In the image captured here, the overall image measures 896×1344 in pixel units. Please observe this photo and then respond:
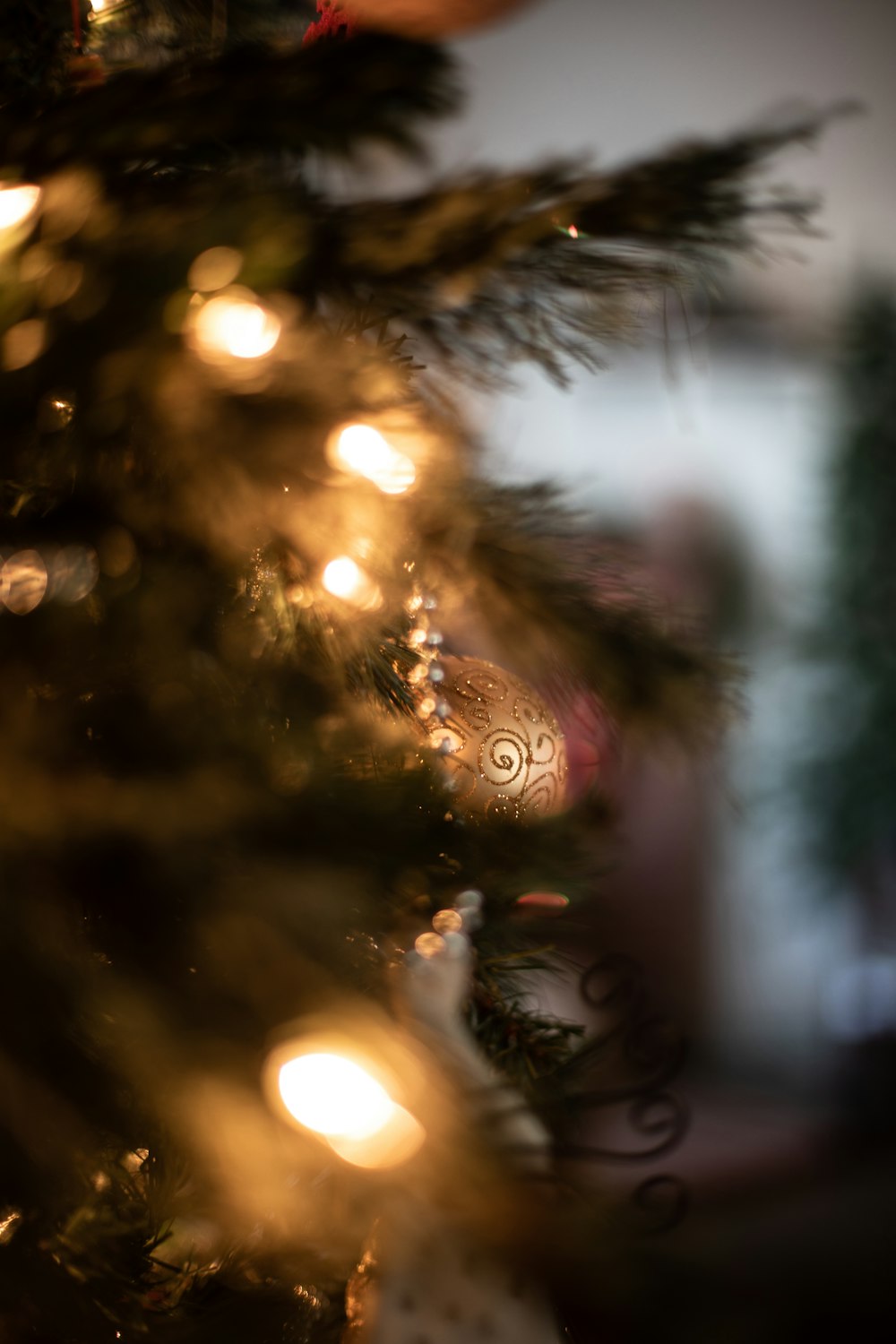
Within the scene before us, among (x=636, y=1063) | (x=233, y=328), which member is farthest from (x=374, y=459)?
(x=636, y=1063)

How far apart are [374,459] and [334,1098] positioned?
5.3 inches

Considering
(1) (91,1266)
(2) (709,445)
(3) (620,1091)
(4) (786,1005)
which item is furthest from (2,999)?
(4) (786,1005)

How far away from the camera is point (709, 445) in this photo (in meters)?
2.35

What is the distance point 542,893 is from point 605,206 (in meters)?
0.17

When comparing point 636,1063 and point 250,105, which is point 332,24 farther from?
point 636,1063

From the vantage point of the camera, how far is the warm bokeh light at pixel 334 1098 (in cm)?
15

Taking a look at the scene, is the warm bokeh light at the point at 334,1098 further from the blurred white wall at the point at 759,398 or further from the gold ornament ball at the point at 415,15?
the blurred white wall at the point at 759,398

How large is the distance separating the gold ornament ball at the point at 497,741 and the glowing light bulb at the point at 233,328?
108 mm

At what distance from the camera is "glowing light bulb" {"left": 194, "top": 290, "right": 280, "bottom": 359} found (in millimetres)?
204

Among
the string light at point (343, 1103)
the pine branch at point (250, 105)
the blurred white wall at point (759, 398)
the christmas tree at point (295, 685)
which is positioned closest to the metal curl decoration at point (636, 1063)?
the christmas tree at point (295, 685)

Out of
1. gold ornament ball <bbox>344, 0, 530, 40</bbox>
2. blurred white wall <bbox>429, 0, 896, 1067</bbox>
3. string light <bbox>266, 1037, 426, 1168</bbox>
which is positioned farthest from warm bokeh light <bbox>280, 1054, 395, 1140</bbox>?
blurred white wall <bbox>429, 0, 896, 1067</bbox>

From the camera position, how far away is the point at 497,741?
285 millimetres

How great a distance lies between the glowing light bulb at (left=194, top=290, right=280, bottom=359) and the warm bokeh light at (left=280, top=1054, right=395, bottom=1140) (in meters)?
0.14

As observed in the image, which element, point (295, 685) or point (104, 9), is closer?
point (295, 685)
